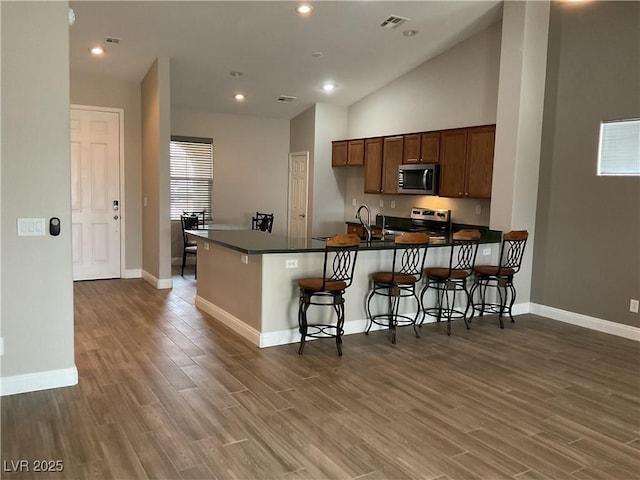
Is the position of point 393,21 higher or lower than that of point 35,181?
higher

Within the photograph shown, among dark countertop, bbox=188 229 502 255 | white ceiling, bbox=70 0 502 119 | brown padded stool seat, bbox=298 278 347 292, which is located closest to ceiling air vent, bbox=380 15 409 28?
white ceiling, bbox=70 0 502 119

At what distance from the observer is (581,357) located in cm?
423

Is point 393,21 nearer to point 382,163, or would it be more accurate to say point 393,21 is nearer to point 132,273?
point 382,163

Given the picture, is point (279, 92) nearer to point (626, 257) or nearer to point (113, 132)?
point (113, 132)

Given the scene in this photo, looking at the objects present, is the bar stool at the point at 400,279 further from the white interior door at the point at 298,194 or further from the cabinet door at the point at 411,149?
the white interior door at the point at 298,194

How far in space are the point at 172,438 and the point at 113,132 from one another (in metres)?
5.33

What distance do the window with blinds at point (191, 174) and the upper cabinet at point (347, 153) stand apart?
212cm

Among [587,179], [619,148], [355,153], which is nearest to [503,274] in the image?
[587,179]

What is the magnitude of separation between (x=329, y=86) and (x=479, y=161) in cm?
273

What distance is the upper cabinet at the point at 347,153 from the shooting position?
25.6ft

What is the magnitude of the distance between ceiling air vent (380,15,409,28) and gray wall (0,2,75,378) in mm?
3446

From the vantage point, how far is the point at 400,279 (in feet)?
14.8

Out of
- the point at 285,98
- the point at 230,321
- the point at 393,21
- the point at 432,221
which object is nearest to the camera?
the point at 230,321

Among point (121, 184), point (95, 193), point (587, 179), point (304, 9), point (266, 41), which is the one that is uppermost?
point (304, 9)
